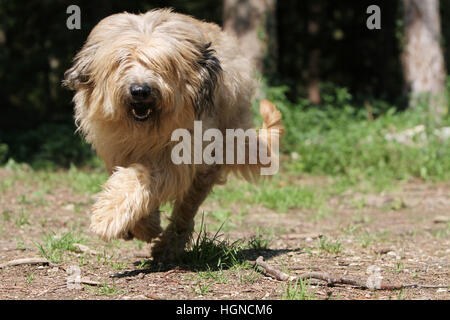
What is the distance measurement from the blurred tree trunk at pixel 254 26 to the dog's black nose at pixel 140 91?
663 centimetres

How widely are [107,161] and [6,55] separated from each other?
12014mm

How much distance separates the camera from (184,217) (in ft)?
16.4

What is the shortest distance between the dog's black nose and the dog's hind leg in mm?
1066

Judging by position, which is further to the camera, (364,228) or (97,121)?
(364,228)

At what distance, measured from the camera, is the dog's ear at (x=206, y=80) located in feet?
14.2

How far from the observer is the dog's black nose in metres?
3.99

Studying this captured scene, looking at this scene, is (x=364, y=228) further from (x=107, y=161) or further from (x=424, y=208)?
A: (x=107, y=161)

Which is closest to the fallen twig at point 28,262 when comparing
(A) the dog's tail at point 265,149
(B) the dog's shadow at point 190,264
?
(B) the dog's shadow at point 190,264

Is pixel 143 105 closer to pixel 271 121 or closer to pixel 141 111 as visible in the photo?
pixel 141 111

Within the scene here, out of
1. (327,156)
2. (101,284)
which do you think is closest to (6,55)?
(327,156)

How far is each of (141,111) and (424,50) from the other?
7998 mm

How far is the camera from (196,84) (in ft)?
14.2

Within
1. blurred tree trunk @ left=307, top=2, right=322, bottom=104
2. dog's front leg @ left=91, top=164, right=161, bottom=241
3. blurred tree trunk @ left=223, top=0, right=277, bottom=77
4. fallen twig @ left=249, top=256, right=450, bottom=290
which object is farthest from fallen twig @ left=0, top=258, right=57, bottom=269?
blurred tree trunk @ left=307, top=2, right=322, bottom=104

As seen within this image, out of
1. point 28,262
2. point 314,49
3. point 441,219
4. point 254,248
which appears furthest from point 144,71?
point 314,49
